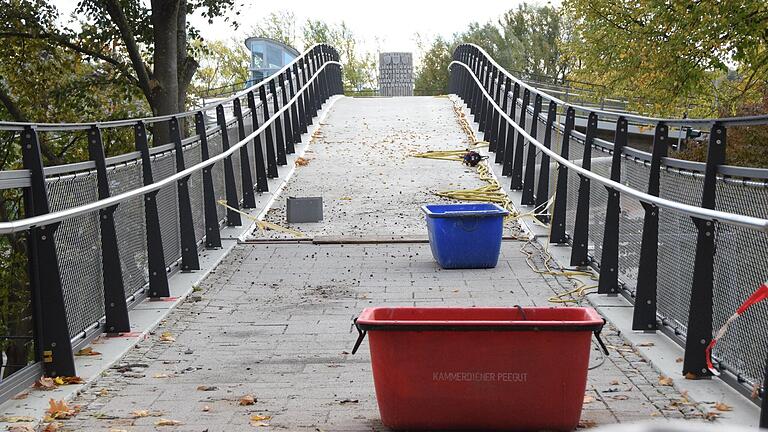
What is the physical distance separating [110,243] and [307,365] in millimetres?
1796

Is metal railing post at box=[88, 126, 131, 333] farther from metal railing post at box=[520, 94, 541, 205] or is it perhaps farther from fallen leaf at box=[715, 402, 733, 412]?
metal railing post at box=[520, 94, 541, 205]

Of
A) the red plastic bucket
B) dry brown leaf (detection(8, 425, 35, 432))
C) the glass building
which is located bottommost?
the glass building

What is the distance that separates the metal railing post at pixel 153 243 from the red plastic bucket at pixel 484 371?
14.0 ft

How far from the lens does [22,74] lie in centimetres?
2262

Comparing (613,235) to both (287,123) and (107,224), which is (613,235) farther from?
(287,123)

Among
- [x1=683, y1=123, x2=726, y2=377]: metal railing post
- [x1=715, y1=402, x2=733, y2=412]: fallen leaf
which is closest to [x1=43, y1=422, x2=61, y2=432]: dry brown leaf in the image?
[x1=715, y1=402, x2=733, y2=412]: fallen leaf

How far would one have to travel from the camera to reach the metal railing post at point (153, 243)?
8.70m

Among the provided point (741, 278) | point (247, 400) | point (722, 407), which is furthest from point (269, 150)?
point (722, 407)

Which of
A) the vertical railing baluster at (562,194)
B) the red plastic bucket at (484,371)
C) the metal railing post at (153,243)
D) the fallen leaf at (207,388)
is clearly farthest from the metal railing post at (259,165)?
the red plastic bucket at (484,371)

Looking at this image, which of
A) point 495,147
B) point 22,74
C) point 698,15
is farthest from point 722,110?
point 22,74

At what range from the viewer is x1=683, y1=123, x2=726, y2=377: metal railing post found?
19.2ft

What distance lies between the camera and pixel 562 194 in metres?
11.5

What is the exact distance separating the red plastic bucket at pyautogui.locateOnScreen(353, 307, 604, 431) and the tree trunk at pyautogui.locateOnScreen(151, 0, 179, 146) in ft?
46.8

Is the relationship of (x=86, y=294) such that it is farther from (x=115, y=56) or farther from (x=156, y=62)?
(x=115, y=56)
